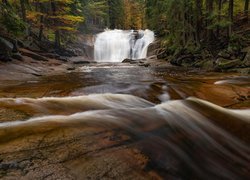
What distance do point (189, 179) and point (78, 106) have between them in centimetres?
312

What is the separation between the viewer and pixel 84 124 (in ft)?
14.7

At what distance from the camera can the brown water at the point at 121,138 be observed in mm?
3250

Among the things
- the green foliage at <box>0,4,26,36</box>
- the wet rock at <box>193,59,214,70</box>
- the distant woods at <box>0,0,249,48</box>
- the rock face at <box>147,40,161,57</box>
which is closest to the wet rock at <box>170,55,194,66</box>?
the wet rock at <box>193,59,214,70</box>

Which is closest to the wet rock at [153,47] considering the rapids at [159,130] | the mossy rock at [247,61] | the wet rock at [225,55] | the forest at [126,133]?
the wet rock at [225,55]

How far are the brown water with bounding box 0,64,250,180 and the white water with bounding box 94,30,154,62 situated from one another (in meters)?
26.3

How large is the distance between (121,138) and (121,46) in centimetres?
3117

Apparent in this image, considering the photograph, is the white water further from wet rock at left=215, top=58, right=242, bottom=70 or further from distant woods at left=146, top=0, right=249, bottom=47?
wet rock at left=215, top=58, right=242, bottom=70

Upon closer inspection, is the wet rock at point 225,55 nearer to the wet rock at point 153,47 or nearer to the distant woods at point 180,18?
the distant woods at point 180,18

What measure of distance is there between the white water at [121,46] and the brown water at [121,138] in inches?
1035

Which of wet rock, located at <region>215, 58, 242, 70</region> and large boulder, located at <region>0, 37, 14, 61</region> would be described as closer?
large boulder, located at <region>0, 37, 14, 61</region>

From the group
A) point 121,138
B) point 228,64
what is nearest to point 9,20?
point 121,138

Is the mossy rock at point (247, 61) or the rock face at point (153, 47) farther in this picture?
the rock face at point (153, 47)

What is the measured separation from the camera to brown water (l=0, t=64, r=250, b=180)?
10.7 feet

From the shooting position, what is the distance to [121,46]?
1363 inches
